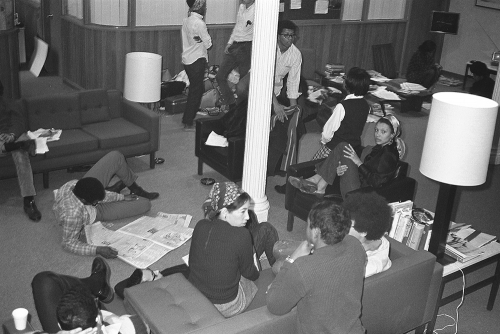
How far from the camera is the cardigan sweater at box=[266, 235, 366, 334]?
312cm

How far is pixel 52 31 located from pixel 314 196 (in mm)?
6515

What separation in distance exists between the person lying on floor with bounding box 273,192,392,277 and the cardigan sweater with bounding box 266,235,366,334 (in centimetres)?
59

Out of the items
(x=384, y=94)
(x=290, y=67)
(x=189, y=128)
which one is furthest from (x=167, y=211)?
(x=384, y=94)

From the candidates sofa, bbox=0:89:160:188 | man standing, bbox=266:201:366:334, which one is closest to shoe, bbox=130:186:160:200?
sofa, bbox=0:89:160:188

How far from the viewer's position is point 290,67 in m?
7.34

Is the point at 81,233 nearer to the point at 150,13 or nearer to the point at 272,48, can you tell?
the point at 272,48

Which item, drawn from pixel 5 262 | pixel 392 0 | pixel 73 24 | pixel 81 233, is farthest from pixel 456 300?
pixel 392 0

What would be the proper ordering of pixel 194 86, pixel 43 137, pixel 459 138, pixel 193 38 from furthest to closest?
pixel 194 86 < pixel 193 38 < pixel 43 137 < pixel 459 138

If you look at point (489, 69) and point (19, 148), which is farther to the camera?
point (489, 69)

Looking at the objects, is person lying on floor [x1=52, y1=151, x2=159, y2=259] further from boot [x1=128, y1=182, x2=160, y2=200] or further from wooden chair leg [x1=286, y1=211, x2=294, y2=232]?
wooden chair leg [x1=286, y1=211, x2=294, y2=232]

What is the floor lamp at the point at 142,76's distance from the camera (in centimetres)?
691

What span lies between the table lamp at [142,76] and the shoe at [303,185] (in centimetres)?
206

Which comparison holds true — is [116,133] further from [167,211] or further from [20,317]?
[20,317]

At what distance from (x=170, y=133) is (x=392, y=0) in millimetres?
5514
